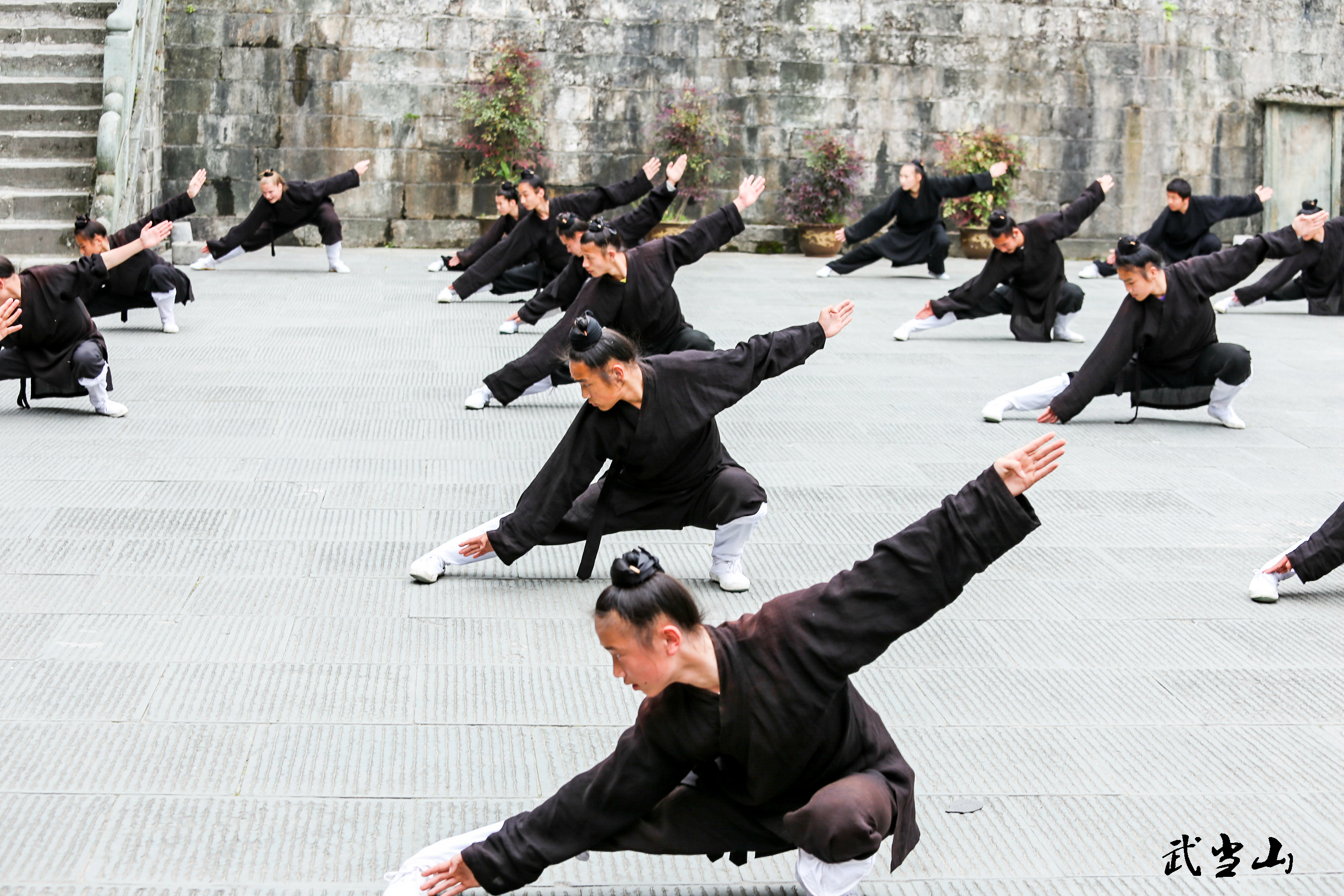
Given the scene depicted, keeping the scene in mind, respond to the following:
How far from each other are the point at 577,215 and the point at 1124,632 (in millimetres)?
6964

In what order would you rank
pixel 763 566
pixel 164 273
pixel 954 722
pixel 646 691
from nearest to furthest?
1. pixel 646 691
2. pixel 954 722
3. pixel 763 566
4. pixel 164 273

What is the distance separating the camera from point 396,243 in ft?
46.8

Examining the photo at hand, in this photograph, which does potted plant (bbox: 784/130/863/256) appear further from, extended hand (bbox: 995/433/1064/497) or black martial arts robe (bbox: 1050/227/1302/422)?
extended hand (bbox: 995/433/1064/497)

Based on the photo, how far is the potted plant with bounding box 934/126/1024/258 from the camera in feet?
46.7

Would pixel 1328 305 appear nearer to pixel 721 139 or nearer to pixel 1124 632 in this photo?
pixel 721 139

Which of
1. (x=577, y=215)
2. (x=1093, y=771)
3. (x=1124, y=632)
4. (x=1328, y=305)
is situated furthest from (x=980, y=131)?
(x=1093, y=771)

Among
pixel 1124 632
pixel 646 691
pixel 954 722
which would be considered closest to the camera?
pixel 646 691

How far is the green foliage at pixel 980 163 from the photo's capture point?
14.2 m

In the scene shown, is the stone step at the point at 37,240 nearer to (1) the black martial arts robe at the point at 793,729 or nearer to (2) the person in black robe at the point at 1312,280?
(2) the person in black robe at the point at 1312,280

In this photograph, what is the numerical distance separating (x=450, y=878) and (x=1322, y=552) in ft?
10.9

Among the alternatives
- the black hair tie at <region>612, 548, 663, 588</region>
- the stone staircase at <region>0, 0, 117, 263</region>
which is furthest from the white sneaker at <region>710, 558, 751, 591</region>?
the stone staircase at <region>0, 0, 117, 263</region>

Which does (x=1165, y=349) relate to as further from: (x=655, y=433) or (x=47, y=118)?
(x=47, y=118)

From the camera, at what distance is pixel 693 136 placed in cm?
1411

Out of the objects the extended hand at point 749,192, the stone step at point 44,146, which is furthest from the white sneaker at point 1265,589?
the stone step at point 44,146
